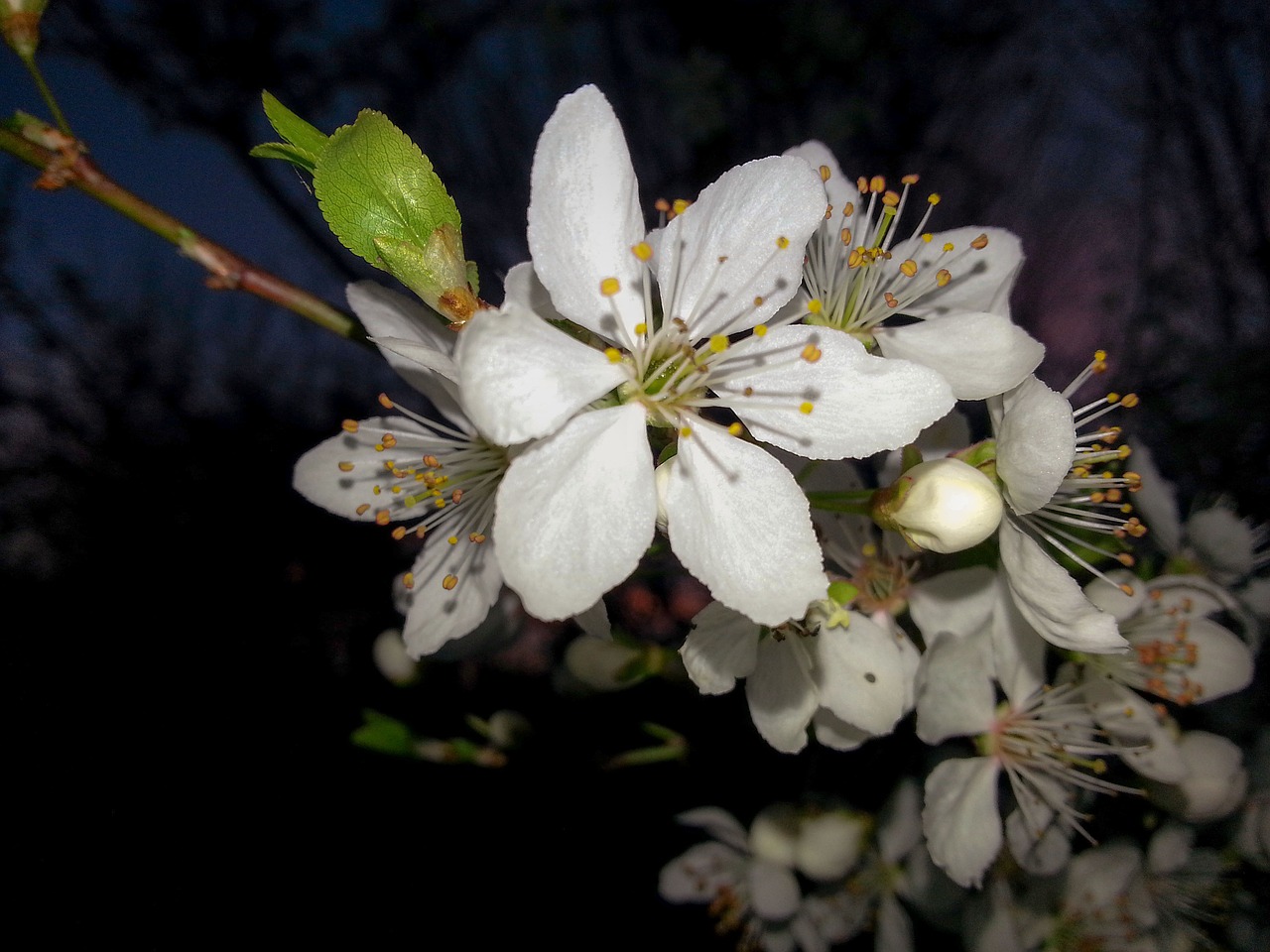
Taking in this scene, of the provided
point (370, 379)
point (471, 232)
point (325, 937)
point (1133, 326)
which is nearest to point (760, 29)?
point (471, 232)

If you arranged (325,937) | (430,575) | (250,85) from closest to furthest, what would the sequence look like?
1. (430,575)
2. (325,937)
3. (250,85)

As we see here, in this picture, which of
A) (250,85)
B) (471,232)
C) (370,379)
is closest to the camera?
(250,85)

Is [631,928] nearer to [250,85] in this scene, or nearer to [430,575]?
[430,575]

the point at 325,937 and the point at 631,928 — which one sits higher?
the point at 325,937

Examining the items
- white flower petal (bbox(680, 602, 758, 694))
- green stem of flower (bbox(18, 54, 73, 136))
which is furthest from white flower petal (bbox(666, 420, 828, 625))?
green stem of flower (bbox(18, 54, 73, 136))

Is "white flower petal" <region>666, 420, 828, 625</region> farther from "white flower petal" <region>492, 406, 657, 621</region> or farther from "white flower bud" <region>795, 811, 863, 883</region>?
"white flower bud" <region>795, 811, 863, 883</region>

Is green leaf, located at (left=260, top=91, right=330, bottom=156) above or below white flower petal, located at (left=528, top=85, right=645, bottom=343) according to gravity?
above
